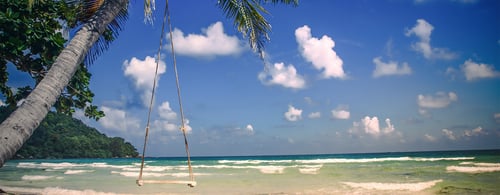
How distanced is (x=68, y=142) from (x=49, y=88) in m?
56.5

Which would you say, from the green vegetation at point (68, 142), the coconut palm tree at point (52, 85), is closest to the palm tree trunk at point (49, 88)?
the coconut palm tree at point (52, 85)

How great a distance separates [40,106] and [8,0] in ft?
10.7

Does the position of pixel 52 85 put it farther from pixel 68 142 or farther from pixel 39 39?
pixel 68 142

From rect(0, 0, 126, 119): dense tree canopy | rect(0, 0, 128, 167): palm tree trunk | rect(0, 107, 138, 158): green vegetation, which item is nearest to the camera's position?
rect(0, 0, 128, 167): palm tree trunk

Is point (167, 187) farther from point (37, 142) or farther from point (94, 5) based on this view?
point (37, 142)

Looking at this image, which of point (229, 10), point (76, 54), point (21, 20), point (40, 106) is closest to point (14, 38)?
Answer: point (21, 20)

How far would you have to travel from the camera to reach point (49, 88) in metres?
3.72

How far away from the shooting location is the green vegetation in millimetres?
47625

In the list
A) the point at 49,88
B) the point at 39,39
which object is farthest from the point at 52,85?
the point at 39,39

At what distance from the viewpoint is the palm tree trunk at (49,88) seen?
3.29 meters

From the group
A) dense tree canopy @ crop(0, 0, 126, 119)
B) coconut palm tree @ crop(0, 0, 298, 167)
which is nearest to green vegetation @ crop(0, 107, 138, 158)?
dense tree canopy @ crop(0, 0, 126, 119)

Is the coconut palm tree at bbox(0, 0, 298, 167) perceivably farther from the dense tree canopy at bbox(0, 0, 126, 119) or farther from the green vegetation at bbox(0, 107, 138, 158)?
the green vegetation at bbox(0, 107, 138, 158)

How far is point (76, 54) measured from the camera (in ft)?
13.1

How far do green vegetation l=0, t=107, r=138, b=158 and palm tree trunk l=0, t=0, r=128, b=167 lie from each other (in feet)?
138
